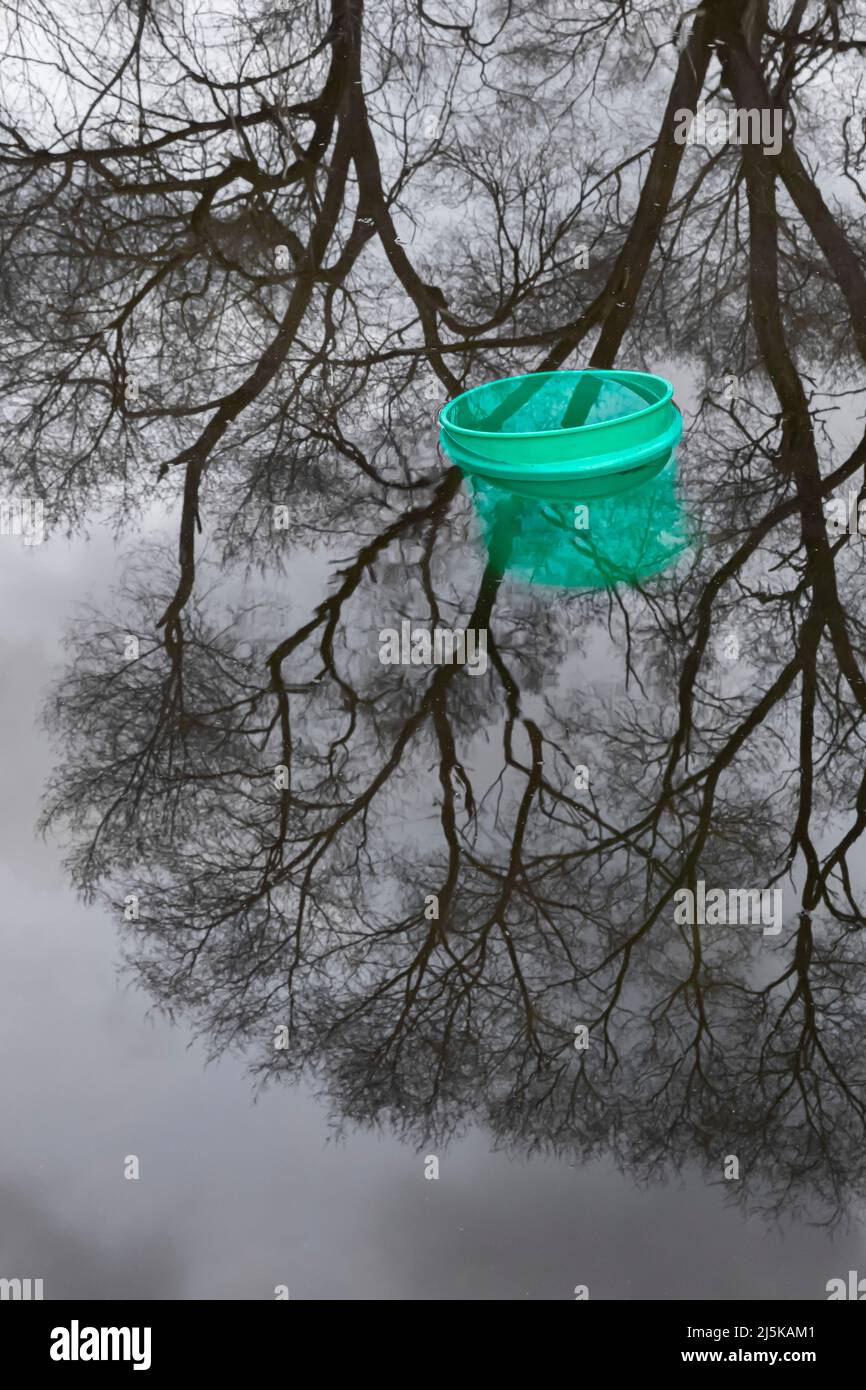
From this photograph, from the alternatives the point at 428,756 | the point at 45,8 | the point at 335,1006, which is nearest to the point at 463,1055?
the point at 335,1006

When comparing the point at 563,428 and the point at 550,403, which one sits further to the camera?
the point at 550,403

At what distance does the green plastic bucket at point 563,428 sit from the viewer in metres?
4.59

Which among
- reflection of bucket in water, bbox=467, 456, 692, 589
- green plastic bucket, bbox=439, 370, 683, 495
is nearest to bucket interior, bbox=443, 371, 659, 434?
green plastic bucket, bbox=439, 370, 683, 495

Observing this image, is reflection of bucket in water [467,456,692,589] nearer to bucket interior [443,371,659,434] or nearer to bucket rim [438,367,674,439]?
bucket rim [438,367,674,439]

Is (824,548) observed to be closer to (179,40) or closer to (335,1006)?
(335,1006)

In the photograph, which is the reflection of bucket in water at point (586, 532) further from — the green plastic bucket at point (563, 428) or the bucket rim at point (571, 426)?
the bucket rim at point (571, 426)

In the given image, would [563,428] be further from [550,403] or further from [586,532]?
[586,532]

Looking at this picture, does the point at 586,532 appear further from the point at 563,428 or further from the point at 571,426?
the point at 571,426

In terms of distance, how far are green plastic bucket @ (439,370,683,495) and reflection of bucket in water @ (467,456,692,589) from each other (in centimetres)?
8

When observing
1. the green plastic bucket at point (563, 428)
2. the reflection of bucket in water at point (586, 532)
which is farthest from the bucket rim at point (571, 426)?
the reflection of bucket in water at point (586, 532)

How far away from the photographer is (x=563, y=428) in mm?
4875

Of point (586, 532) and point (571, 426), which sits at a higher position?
point (571, 426)

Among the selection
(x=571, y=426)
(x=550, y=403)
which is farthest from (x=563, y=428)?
(x=550, y=403)

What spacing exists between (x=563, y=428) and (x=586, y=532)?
56 cm
